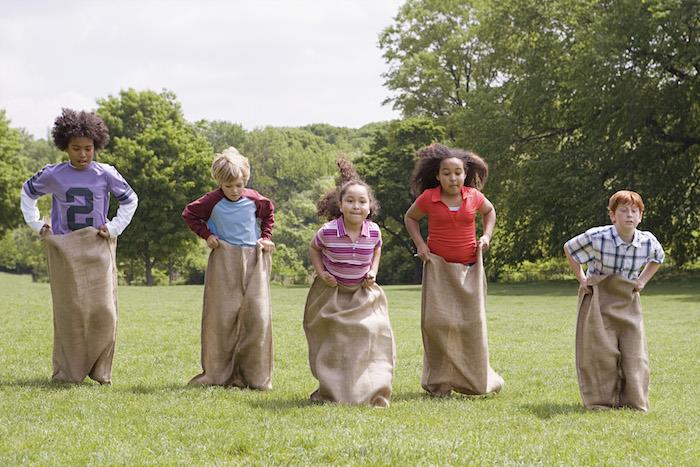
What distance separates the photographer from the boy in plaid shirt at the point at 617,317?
24.4ft

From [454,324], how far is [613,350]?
4.72 ft

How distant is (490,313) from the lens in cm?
2097

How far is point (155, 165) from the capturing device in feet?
154

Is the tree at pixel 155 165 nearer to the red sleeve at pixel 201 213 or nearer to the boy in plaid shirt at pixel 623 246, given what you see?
the red sleeve at pixel 201 213

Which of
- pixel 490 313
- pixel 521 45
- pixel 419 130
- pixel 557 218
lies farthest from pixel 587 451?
pixel 419 130

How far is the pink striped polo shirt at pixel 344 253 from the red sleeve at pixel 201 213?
123cm

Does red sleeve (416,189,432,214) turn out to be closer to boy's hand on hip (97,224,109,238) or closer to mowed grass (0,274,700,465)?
mowed grass (0,274,700,465)

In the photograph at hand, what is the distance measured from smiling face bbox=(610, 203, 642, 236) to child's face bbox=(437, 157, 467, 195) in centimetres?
Result: 142

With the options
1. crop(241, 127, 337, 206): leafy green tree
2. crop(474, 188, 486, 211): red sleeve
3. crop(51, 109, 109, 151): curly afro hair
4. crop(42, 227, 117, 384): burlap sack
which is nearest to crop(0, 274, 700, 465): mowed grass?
crop(42, 227, 117, 384): burlap sack

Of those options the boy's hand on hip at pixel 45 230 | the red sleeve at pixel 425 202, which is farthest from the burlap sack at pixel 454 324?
the boy's hand on hip at pixel 45 230

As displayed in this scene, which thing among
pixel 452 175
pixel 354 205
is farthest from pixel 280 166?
pixel 354 205

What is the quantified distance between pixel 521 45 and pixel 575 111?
559 centimetres

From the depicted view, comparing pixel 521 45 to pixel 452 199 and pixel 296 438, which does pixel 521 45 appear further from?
pixel 296 438

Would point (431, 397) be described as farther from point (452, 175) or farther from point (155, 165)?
point (155, 165)
